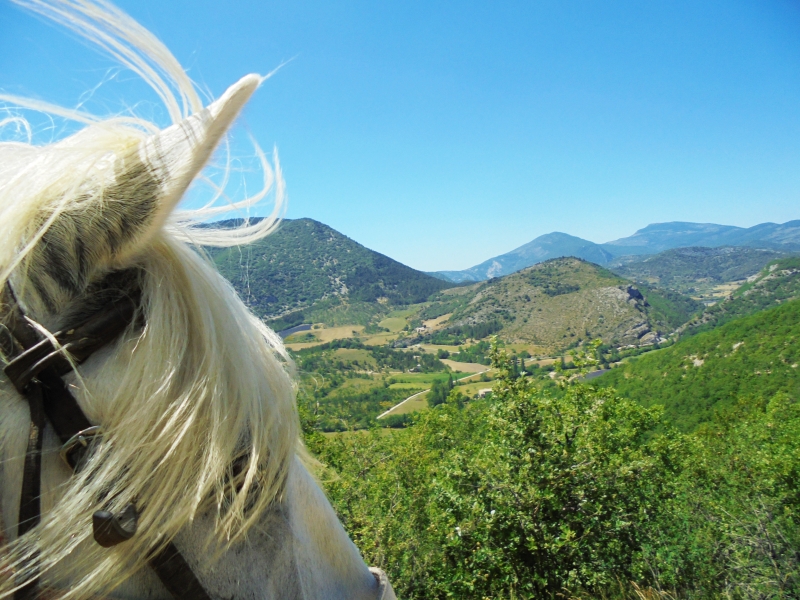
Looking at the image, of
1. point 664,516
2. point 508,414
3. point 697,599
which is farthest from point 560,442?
point 664,516

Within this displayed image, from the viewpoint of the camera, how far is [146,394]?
0.83m

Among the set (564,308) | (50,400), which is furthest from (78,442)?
(564,308)

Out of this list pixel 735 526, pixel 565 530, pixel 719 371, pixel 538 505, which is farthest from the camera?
pixel 719 371

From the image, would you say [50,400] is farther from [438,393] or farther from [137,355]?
[438,393]

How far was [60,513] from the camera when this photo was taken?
76cm

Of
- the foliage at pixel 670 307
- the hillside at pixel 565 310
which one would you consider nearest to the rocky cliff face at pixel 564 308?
the hillside at pixel 565 310

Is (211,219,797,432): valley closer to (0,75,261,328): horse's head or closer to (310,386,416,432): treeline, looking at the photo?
(310,386,416,432): treeline

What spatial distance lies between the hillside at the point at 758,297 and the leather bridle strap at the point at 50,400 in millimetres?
132060

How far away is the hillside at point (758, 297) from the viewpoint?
113 m

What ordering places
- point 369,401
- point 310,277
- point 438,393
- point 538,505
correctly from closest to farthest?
point 538,505
point 369,401
point 438,393
point 310,277

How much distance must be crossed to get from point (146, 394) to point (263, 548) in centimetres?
38

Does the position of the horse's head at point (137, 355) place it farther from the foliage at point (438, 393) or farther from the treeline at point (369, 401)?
the foliage at point (438, 393)

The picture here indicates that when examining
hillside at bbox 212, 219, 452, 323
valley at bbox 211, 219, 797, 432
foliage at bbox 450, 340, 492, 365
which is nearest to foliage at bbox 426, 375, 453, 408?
valley at bbox 211, 219, 797, 432

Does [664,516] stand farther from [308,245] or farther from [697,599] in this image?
[308,245]
